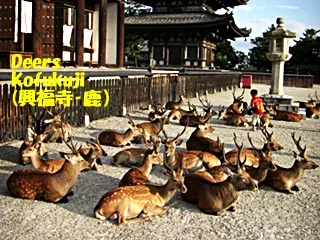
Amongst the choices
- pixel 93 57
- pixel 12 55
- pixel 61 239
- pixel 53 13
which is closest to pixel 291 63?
pixel 93 57

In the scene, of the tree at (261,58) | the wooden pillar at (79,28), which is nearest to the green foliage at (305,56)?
the tree at (261,58)

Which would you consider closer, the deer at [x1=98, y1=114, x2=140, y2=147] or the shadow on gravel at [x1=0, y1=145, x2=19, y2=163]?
the shadow on gravel at [x1=0, y1=145, x2=19, y2=163]

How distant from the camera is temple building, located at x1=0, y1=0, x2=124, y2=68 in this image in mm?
13344

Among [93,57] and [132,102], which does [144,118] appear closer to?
[132,102]

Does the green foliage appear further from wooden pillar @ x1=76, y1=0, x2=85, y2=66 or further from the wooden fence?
wooden pillar @ x1=76, y1=0, x2=85, y2=66

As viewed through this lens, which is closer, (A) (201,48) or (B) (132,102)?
(B) (132,102)

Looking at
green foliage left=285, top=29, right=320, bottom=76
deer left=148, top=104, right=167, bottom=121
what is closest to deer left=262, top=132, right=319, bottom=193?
deer left=148, top=104, right=167, bottom=121

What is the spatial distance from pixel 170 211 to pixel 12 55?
9463mm

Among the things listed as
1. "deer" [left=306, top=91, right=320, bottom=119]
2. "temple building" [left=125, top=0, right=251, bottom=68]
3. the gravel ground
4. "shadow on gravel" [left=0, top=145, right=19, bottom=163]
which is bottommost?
the gravel ground

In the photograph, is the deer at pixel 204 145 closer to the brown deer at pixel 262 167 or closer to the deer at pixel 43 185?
the brown deer at pixel 262 167

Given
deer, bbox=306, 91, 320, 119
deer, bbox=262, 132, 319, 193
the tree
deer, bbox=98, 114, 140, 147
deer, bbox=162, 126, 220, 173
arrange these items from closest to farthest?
1. deer, bbox=262, 132, 319, 193
2. deer, bbox=162, 126, 220, 173
3. deer, bbox=98, 114, 140, 147
4. deer, bbox=306, 91, 320, 119
5. the tree

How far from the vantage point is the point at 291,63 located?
1774 inches

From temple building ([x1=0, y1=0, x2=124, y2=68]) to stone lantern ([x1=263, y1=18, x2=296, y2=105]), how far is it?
21.2 feet

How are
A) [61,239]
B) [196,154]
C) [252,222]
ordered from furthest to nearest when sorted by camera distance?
[196,154] → [252,222] → [61,239]
